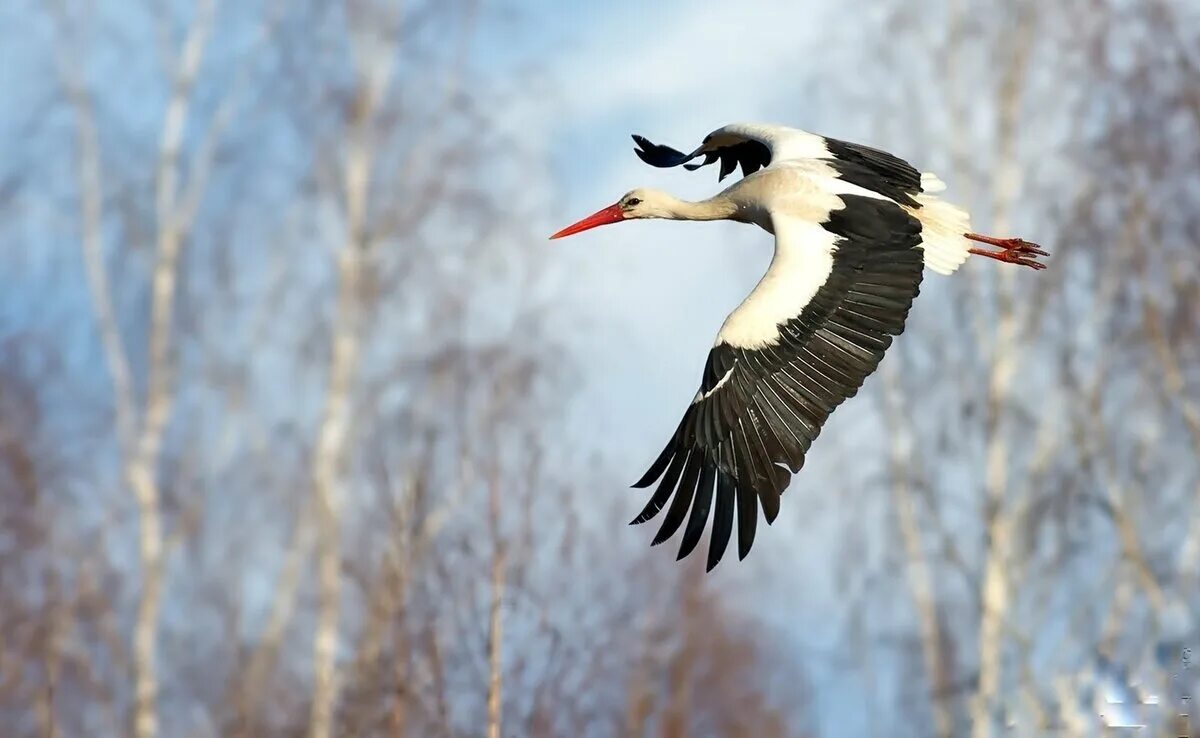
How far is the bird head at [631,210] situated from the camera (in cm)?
741

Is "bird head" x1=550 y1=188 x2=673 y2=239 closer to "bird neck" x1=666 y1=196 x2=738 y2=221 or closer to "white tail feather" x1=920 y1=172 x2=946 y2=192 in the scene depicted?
"bird neck" x1=666 y1=196 x2=738 y2=221

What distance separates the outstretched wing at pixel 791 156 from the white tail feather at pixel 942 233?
50 mm

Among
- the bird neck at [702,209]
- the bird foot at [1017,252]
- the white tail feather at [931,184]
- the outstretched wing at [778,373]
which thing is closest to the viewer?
the outstretched wing at [778,373]

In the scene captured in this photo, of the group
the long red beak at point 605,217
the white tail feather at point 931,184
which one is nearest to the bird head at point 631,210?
the long red beak at point 605,217

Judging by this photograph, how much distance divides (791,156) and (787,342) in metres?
1.28

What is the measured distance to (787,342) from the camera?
19.9 feet

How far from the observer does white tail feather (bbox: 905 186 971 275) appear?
7.05m

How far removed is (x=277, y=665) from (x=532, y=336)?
295 cm

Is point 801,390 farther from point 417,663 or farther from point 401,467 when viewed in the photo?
point 401,467

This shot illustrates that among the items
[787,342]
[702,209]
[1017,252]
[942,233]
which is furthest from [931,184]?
[787,342]

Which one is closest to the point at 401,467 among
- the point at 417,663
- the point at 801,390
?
the point at 417,663

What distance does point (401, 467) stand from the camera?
12547 millimetres

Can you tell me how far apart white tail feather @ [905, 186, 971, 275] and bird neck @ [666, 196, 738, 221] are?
1.89 feet

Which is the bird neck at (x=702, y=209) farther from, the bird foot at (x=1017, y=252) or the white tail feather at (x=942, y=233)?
the bird foot at (x=1017, y=252)
